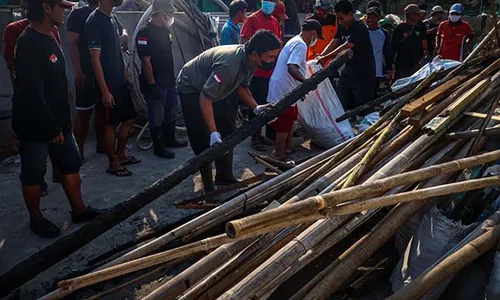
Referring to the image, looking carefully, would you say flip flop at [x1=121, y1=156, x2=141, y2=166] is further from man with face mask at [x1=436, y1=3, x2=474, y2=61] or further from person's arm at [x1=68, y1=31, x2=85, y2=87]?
man with face mask at [x1=436, y1=3, x2=474, y2=61]

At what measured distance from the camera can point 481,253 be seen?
2381 millimetres

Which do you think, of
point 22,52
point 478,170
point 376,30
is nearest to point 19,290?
point 22,52

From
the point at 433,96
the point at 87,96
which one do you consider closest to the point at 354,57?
the point at 433,96

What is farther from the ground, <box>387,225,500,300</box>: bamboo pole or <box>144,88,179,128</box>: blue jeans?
<box>387,225,500,300</box>: bamboo pole

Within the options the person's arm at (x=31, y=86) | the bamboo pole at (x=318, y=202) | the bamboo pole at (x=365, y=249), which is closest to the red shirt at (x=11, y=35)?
the person's arm at (x=31, y=86)

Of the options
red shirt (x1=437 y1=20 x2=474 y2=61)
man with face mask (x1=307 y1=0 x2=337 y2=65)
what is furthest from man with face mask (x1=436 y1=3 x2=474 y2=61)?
man with face mask (x1=307 y1=0 x2=337 y2=65)

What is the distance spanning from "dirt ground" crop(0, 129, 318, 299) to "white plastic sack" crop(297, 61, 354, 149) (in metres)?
0.29

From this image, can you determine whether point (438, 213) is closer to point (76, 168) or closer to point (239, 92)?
point (239, 92)

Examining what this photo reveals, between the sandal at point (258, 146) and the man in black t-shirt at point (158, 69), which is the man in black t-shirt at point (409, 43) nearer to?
the sandal at point (258, 146)

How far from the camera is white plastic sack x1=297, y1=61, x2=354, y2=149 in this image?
5.89 meters

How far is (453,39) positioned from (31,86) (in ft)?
21.9

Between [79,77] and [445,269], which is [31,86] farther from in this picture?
[445,269]

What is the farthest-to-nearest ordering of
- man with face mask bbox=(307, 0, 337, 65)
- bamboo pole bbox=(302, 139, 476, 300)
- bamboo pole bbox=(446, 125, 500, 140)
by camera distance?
man with face mask bbox=(307, 0, 337, 65) < bamboo pole bbox=(446, 125, 500, 140) < bamboo pole bbox=(302, 139, 476, 300)

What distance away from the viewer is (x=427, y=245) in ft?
9.03
